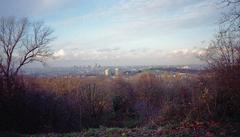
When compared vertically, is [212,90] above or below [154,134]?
above

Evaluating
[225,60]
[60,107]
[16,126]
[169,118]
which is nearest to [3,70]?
[16,126]

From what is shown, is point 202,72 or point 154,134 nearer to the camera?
point 154,134

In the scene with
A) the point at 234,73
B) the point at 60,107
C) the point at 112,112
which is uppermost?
the point at 234,73

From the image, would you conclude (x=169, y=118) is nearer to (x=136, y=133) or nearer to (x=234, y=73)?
(x=234, y=73)

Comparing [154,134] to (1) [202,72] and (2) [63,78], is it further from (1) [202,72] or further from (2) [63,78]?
(2) [63,78]

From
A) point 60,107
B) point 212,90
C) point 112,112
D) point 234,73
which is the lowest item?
point 112,112

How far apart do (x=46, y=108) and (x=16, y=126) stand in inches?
132

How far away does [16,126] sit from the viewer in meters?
19.2

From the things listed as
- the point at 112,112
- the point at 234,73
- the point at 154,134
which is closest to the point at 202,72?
the point at 234,73

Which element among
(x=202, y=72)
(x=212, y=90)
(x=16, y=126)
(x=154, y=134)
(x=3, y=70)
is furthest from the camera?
(x=3, y=70)

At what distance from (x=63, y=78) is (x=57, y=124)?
23523mm

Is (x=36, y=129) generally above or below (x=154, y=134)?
below

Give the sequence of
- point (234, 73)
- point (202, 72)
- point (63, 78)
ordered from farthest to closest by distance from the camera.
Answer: point (63, 78) < point (202, 72) < point (234, 73)

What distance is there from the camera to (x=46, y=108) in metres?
22.2
